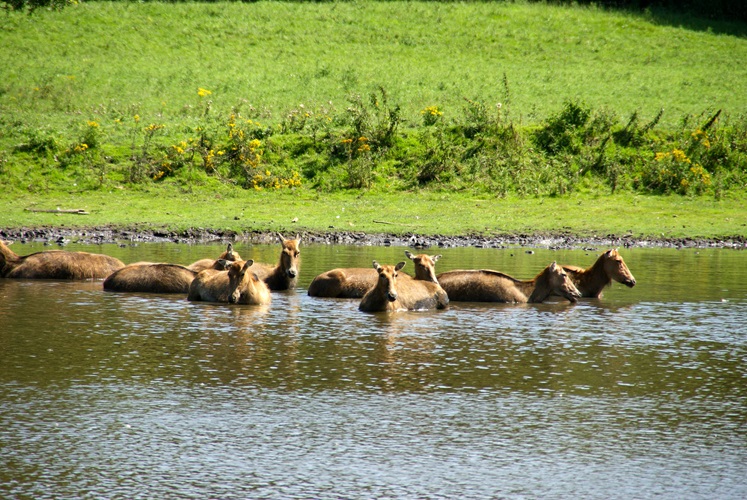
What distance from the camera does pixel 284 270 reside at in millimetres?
19203

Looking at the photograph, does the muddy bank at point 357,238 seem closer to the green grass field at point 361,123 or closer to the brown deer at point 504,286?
the green grass field at point 361,123

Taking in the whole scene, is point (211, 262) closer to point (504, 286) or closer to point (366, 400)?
point (504, 286)

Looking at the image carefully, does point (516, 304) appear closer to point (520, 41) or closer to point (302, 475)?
point (302, 475)

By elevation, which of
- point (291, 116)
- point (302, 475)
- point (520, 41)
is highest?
point (520, 41)

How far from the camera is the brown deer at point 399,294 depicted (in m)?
16.1

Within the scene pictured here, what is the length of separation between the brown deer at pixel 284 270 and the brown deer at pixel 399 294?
2469 millimetres

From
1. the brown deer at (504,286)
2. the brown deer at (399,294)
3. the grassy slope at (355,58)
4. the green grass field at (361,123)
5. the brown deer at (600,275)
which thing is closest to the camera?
the brown deer at (399,294)

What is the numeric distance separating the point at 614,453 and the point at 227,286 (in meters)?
9.74

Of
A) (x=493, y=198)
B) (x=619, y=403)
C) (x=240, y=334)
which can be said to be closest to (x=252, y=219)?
(x=493, y=198)

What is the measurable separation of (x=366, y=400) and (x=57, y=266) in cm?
1121

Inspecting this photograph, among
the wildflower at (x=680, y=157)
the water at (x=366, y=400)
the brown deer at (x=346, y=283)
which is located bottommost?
the water at (x=366, y=400)

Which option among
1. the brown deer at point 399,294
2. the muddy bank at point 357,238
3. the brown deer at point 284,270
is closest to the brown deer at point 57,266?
the brown deer at point 284,270

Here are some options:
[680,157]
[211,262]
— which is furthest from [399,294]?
[680,157]

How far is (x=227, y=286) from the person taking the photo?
1719 centimetres
